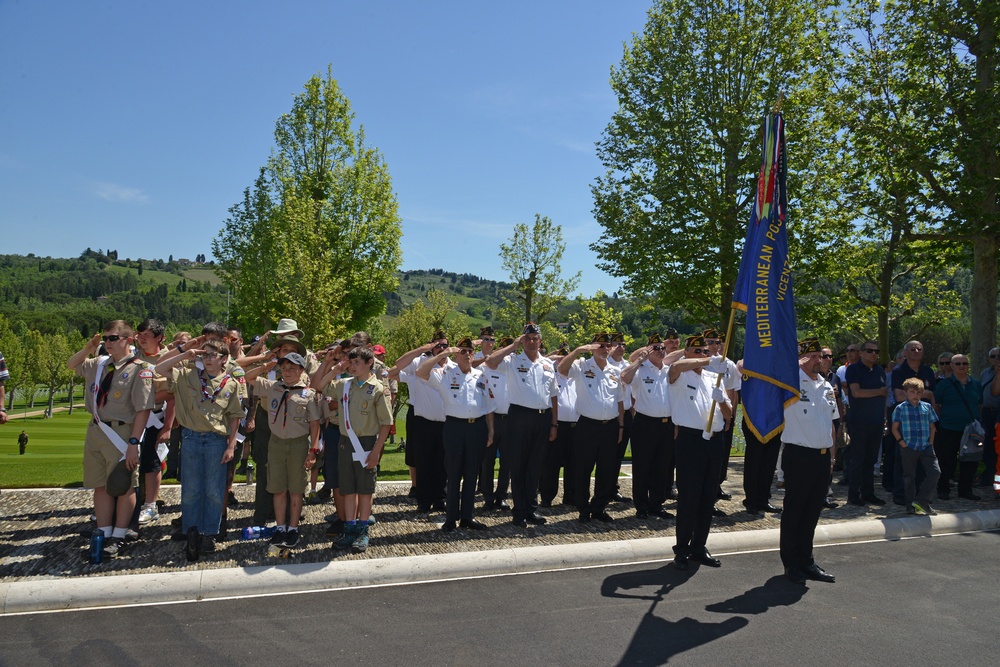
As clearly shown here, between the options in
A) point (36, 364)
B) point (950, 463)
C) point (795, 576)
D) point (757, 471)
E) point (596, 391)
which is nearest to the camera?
point (795, 576)

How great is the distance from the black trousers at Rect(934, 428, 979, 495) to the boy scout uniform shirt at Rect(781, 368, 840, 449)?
4999 millimetres

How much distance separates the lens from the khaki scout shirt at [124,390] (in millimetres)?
6391

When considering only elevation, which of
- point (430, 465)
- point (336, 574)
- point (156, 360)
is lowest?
point (336, 574)

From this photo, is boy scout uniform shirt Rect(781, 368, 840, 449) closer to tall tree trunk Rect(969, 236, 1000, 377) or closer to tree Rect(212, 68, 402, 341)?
tall tree trunk Rect(969, 236, 1000, 377)

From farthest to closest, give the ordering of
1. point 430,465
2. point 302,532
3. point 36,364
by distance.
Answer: point 36,364 → point 430,465 → point 302,532

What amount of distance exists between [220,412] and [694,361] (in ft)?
14.9

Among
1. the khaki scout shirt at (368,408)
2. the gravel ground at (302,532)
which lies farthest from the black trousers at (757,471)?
the khaki scout shirt at (368,408)

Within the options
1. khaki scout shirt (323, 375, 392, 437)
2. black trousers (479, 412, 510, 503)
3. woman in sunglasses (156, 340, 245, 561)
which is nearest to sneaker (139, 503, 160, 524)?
woman in sunglasses (156, 340, 245, 561)

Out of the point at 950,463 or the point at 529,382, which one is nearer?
the point at 529,382

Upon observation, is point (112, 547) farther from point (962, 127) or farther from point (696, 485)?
point (962, 127)

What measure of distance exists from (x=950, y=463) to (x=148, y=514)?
11057mm

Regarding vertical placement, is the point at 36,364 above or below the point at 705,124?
below

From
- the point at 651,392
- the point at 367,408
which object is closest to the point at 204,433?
the point at 367,408

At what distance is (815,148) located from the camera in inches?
679
